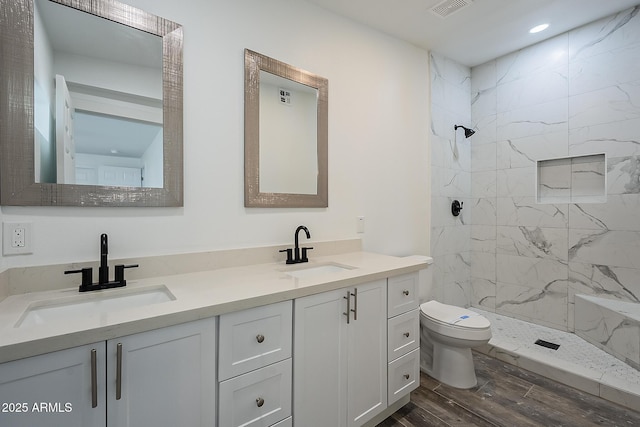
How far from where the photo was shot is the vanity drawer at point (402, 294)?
1.62 m

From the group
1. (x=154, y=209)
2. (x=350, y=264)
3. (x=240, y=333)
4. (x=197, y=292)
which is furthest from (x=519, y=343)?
(x=154, y=209)

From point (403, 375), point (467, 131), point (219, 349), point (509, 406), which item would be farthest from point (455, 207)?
point (219, 349)

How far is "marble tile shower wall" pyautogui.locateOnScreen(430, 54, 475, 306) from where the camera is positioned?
9.19ft

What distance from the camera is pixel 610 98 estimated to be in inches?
91.4

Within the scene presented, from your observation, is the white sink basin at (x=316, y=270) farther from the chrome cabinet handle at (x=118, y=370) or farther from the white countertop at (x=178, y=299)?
the chrome cabinet handle at (x=118, y=370)

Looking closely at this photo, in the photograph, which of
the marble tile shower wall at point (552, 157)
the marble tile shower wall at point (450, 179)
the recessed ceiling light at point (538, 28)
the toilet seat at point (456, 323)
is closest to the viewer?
the toilet seat at point (456, 323)

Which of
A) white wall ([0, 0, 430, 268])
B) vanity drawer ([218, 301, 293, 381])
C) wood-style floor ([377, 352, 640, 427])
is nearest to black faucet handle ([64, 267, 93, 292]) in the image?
white wall ([0, 0, 430, 268])

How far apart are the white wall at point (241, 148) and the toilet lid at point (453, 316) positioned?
1.71 ft

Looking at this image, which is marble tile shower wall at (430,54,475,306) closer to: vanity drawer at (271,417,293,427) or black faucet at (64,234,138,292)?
vanity drawer at (271,417,293,427)

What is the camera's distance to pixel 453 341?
1954 mm

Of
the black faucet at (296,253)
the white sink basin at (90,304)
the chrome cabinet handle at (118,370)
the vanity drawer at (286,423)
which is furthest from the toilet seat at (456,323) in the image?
the chrome cabinet handle at (118,370)

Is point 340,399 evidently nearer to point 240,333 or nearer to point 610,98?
point 240,333

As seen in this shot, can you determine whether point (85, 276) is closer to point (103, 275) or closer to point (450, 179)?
point (103, 275)

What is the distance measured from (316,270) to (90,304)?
109 centimetres
